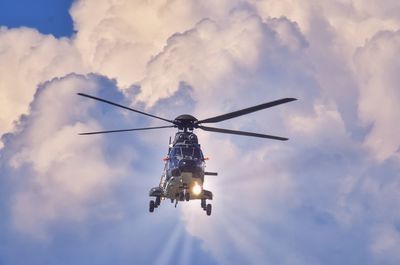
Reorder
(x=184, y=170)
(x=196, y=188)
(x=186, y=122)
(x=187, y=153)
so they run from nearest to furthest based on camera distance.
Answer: (x=184, y=170), (x=196, y=188), (x=187, y=153), (x=186, y=122)

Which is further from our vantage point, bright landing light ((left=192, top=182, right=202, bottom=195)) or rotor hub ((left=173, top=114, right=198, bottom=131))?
rotor hub ((left=173, top=114, right=198, bottom=131))

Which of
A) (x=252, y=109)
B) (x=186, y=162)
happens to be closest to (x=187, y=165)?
(x=186, y=162)

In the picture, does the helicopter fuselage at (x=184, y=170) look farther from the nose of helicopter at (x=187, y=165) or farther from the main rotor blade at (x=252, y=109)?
the main rotor blade at (x=252, y=109)

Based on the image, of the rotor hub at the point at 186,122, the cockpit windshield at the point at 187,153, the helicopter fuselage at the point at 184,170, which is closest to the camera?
the helicopter fuselage at the point at 184,170

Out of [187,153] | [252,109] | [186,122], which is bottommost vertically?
[187,153]

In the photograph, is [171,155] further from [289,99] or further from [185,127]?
[289,99]

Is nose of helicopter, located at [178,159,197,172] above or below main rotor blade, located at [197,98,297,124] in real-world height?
below

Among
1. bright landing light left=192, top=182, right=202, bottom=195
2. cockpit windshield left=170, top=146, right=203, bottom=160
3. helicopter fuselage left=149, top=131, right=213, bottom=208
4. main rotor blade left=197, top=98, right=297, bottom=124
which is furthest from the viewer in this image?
cockpit windshield left=170, top=146, right=203, bottom=160

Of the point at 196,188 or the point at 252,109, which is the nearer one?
the point at 252,109

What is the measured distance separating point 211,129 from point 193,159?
4412 millimetres

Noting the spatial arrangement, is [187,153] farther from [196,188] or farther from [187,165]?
[196,188]

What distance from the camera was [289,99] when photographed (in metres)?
67.8

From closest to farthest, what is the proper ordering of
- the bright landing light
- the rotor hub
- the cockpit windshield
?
1. the bright landing light
2. the cockpit windshield
3. the rotor hub

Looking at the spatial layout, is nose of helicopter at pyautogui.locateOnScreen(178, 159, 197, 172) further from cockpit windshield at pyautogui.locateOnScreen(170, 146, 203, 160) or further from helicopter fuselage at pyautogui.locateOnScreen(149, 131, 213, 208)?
cockpit windshield at pyautogui.locateOnScreen(170, 146, 203, 160)
